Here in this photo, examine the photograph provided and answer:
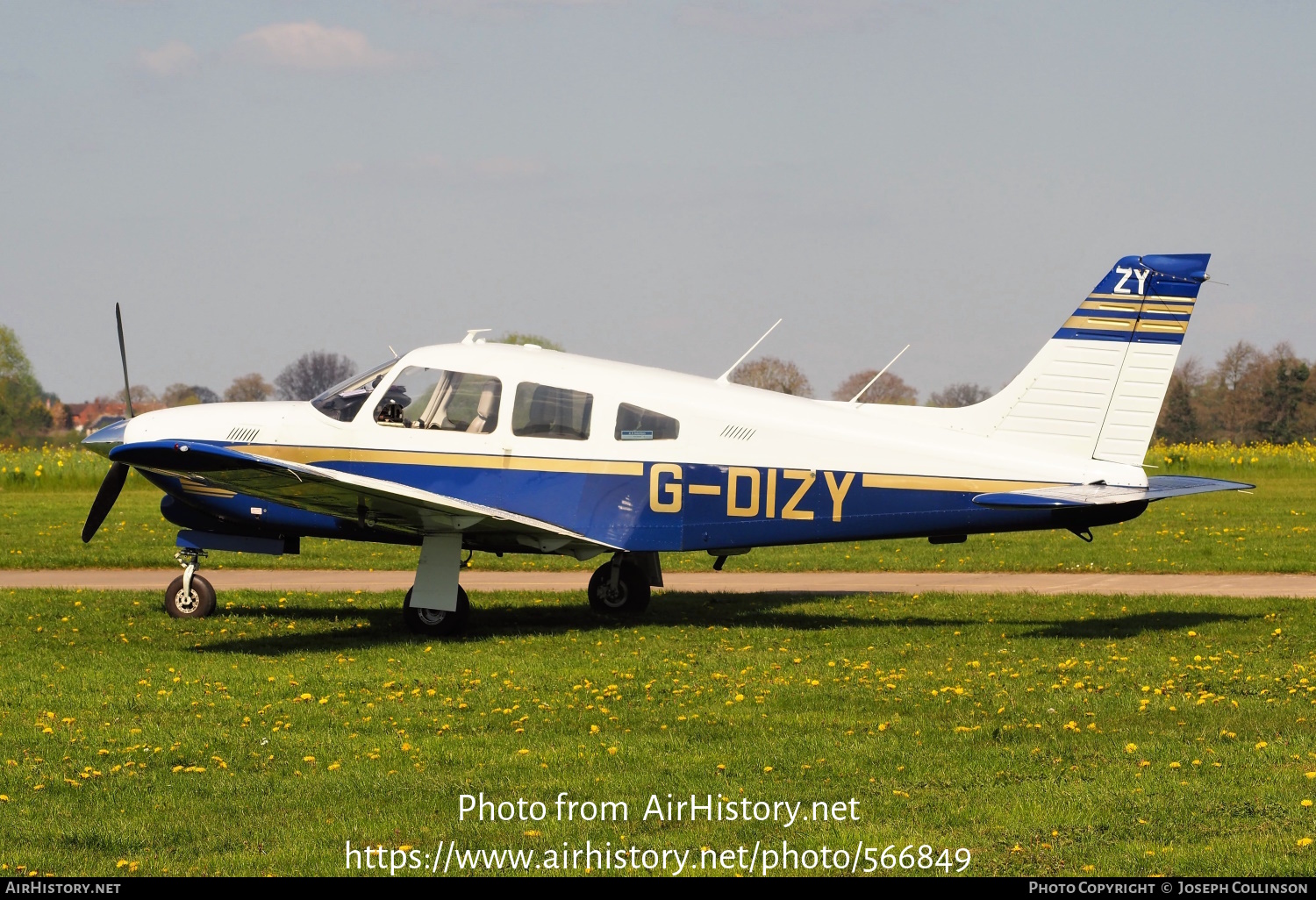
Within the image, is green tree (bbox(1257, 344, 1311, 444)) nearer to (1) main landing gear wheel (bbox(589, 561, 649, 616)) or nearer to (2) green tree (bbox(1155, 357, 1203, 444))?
(2) green tree (bbox(1155, 357, 1203, 444))

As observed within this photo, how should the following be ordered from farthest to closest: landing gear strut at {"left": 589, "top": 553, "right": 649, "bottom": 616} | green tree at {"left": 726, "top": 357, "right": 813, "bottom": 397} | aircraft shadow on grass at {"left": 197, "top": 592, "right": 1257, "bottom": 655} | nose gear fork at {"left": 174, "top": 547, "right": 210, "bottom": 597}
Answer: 1. green tree at {"left": 726, "top": 357, "right": 813, "bottom": 397}
2. landing gear strut at {"left": 589, "top": 553, "right": 649, "bottom": 616}
3. nose gear fork at {"left": 174, "top": 547, "right": 210, "bottom": 597}
4. aircraft shadow on grass at {"left": 197, "top": 592, "right": 1257, "bottom": 655}

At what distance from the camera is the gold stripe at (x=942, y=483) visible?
11876 mm

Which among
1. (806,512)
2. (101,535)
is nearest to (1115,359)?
(806,512)

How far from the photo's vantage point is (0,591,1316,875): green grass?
242 inches

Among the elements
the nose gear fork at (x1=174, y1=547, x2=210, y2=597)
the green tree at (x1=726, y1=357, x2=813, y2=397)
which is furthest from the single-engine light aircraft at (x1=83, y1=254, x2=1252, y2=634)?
the green tree at (x1=726, y1=357, x2=813, y2=397)

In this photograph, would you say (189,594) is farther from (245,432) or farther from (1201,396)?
(1201,396)

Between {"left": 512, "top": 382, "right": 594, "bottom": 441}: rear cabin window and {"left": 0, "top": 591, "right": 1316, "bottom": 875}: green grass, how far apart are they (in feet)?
6.22

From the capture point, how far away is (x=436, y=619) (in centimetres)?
1253

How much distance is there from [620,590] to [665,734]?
5772 millimetres

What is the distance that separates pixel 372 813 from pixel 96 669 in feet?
16.0

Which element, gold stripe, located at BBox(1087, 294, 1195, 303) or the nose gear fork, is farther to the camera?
the nose gear fork

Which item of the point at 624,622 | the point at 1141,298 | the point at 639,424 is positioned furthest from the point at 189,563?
the point at 1141,298

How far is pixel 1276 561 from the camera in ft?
59.2

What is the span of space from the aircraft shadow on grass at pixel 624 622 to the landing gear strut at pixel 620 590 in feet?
0.49
